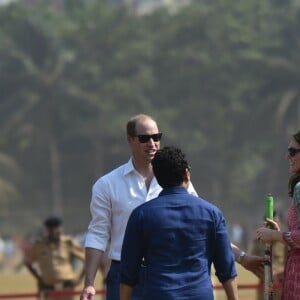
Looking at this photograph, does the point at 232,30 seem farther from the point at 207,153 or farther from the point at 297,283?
the point at 297,283

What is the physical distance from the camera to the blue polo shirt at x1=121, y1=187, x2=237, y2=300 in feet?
19.7

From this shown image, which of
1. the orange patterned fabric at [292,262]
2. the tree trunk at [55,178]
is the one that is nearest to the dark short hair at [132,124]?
the orange patterned fabric at [292,262]

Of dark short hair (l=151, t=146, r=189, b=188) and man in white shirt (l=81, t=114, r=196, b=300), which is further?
man in white shirt (l=81, t=114, r=196, b=300)

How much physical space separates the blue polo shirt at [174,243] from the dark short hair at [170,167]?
0.04 metres

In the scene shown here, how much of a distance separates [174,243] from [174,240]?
0.01 meters

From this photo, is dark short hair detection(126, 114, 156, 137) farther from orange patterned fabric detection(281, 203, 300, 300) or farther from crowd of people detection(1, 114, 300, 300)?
orange patterned fabric detection(281, 203, 300, 300)

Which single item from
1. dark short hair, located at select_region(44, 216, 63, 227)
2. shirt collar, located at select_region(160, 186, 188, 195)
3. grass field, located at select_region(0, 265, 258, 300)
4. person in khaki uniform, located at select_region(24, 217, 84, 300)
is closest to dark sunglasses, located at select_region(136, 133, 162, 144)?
shirt collar, located at select_region(160, 186, 188, 195)

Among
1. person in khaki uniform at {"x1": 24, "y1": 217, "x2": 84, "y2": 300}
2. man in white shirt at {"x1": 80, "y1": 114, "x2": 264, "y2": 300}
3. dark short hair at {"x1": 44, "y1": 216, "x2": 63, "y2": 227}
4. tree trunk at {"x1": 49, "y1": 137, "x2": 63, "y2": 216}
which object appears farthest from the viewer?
tree trunk at {"x1": 49, "y1": 137, "x2": 63, "y2": 216}

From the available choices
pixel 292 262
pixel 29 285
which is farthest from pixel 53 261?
pixel 29 285

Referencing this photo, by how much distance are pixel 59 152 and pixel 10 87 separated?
5303mm

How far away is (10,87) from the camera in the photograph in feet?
240

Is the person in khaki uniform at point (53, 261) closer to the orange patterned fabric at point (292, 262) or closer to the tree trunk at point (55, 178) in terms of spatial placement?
the orange patterned fabric at point (292, 262)

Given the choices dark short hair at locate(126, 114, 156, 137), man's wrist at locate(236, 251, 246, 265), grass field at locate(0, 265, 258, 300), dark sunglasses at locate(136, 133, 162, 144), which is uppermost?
dark short hair at locate(126, 114, 156, 137)

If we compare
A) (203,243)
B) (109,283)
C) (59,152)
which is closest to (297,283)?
(203,243)
